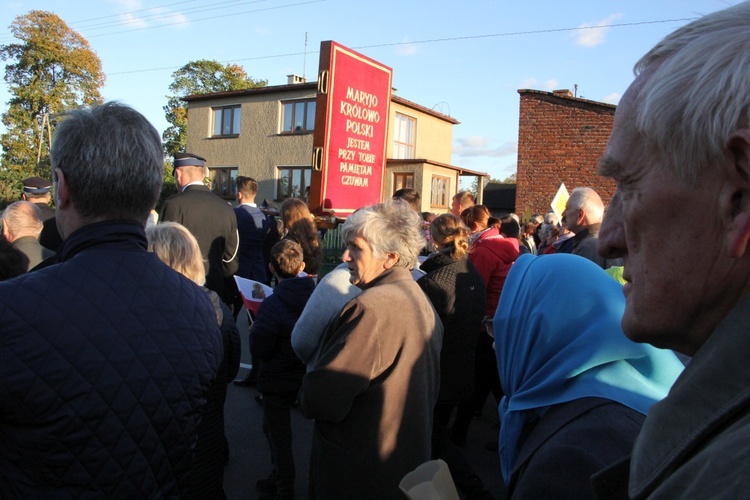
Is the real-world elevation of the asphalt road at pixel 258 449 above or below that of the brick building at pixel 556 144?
below

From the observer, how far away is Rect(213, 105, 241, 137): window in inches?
1163

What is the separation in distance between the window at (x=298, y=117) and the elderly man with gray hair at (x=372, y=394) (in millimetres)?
25114

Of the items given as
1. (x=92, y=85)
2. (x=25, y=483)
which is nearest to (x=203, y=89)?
(x=92, y=85)

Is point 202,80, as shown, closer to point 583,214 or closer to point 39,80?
point 39,80

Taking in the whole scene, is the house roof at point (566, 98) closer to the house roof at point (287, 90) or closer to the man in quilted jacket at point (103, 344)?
the house roof at point (287, 90)

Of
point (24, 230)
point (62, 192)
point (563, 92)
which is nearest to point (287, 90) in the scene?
point (563, 92)

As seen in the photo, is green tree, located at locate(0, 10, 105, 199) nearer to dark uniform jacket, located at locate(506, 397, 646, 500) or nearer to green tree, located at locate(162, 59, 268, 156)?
green tree, located at locate(162, 59, 268, 156)

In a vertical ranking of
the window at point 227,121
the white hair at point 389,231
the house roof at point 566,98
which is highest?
the window at point 227,121

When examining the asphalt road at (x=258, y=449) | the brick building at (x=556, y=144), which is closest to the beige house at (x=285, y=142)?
the brick building at (x=556, y=144)

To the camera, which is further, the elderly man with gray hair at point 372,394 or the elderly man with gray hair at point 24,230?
the elderly man with gray hair at point 24,230

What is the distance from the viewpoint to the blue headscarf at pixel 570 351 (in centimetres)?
142

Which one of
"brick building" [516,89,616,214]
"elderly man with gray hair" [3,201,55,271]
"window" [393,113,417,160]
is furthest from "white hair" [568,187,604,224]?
"window" [393,113,417,160]

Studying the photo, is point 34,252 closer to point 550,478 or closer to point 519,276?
point 519,276

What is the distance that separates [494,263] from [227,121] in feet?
88.8
